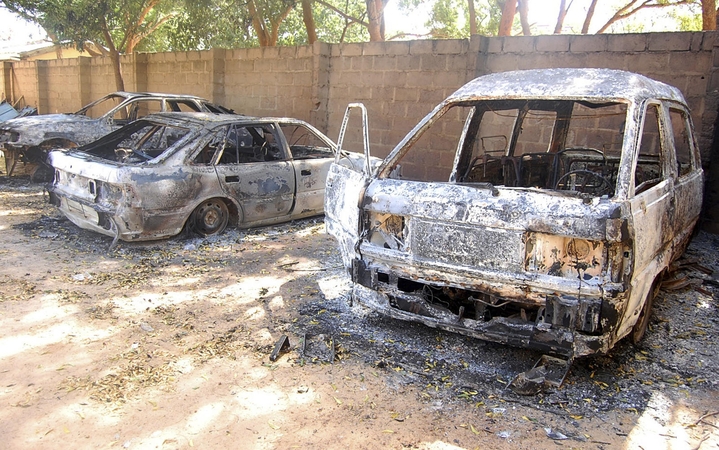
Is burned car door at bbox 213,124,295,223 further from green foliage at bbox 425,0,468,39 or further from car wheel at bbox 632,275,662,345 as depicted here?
green foliage at bbox 425,0,468,39

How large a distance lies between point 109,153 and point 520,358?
5.71m

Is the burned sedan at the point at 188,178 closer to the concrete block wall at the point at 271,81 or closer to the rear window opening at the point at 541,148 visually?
the rear window opening at the point at 541,148

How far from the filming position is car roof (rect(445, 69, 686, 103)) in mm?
3955

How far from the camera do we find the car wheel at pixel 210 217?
21.8ft

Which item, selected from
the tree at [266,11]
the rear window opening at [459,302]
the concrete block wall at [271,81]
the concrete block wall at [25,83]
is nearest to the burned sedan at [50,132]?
the concrete block wall at [271,81]

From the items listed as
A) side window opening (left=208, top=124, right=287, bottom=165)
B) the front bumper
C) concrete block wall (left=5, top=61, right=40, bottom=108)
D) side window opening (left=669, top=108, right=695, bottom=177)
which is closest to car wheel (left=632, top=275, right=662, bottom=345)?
the front bumper

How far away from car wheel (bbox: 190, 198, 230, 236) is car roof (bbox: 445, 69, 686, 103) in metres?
3.39

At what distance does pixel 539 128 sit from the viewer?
8312 mm

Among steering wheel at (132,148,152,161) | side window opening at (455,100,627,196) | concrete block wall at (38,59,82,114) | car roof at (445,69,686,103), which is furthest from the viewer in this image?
concrete block wall at (38,59,82,114)

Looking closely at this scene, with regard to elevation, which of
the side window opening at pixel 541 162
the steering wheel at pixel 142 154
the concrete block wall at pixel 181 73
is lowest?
the steering wheel at pixel 142 154

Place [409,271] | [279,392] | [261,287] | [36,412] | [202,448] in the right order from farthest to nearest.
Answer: [261,287]
[409,271]
[279,392]
[36,412]
[202,448]

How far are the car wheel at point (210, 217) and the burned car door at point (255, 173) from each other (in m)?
0.22

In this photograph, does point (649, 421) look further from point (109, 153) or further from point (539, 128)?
point (109, 153)

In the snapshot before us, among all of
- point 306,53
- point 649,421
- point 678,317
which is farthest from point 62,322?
point 306,53
